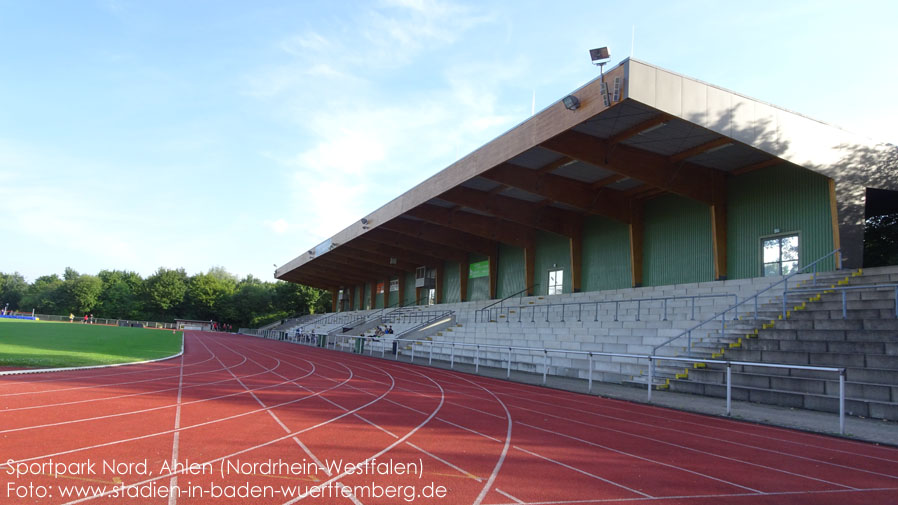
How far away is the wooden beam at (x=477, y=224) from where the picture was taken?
2884 centimetres

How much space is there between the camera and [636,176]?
18.6m

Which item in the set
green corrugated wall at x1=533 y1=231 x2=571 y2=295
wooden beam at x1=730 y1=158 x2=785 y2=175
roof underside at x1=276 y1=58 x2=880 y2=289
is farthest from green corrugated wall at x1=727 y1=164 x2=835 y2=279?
green corrugated wall at x1=533 y1=231 x2=571 y2=295

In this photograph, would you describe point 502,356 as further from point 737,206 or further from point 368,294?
point 368,294

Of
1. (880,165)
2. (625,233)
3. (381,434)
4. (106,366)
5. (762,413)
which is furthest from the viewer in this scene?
(625,233)

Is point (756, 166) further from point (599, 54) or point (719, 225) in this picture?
point (599, 54)

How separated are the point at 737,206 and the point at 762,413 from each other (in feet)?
41.7

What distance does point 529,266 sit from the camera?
98.8 ft

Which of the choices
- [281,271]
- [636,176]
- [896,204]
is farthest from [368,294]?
[896,204]

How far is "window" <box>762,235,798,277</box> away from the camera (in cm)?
1780

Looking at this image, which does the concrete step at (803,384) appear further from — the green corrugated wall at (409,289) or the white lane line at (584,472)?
the green corrugated wall at (409,289)

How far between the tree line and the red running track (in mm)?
76353

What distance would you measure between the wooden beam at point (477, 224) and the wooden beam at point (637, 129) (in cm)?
1222

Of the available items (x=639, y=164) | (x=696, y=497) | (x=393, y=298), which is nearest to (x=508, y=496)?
(x=696, y=497)

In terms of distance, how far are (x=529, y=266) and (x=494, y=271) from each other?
4103 mm
